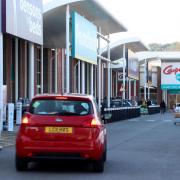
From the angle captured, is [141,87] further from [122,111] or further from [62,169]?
[62,169]

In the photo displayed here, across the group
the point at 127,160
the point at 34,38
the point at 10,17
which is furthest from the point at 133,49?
the point at 127,160

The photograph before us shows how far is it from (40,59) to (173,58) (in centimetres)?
3654

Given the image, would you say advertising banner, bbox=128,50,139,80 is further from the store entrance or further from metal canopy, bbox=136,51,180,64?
the store entrance

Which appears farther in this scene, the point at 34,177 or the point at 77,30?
the point at 77,30

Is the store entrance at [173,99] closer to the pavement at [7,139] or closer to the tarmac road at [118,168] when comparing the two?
the pavement at [7,139]

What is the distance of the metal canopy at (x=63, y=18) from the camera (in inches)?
1197

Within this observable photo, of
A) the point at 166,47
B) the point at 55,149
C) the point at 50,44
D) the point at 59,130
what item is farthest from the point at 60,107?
the point at 166,47

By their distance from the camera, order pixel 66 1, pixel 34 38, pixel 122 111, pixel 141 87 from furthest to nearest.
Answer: pixel 141 87 → pixel 122 111 → pixel 66 1 → pixel 34 38

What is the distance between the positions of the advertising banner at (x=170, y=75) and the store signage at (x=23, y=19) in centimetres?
4943

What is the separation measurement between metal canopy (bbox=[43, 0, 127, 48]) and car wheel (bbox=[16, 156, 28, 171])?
19532 millimetres

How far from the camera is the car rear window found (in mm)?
10859

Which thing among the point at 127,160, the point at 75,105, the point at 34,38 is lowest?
the point at 127,160

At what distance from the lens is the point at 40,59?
40688mm

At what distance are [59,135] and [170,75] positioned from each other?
65436mm
